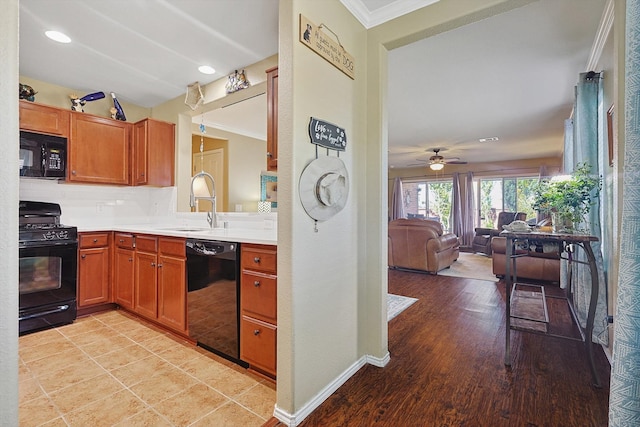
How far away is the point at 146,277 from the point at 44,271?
2.89ft

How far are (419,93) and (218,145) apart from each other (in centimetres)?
305

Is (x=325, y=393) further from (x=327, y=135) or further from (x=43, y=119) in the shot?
(x=43, y=119)

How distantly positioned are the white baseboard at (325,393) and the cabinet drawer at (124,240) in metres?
2.24

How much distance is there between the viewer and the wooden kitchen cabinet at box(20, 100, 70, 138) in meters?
2.85

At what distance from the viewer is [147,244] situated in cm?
273

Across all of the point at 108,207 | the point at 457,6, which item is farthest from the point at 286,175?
the point at 108,207

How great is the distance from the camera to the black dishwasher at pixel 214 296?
1998 mm

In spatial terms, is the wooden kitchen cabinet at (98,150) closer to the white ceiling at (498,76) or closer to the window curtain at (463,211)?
the white ceiling at (498,76)

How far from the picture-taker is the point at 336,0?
1.84 m

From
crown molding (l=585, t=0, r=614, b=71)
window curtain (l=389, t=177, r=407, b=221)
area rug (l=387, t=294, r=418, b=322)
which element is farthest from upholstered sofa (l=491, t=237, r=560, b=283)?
window curtain (l=389, t=177, r=407, b=221)

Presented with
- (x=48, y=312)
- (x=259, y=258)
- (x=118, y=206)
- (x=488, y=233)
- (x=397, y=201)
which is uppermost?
(x=397, y=201)

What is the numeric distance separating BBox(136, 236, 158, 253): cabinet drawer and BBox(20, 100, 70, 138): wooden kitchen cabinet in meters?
1.44

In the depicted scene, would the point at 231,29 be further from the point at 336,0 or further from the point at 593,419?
the point at 593,419

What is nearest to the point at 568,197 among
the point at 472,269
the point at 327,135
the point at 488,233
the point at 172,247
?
the point at 327,135
